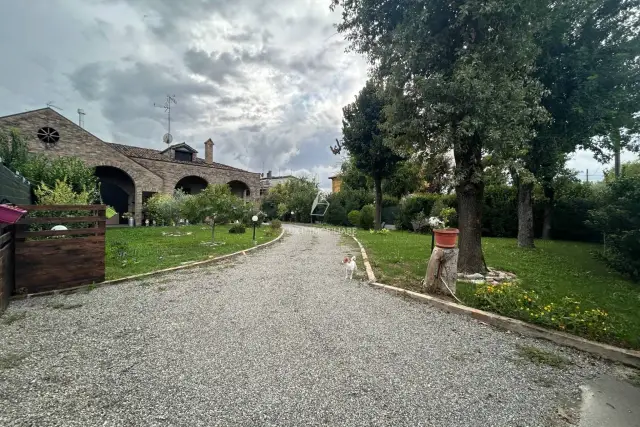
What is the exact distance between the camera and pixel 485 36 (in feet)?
18.4

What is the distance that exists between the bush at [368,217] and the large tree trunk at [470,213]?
1290cm

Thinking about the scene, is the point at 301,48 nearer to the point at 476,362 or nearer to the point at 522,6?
the point at 522,6

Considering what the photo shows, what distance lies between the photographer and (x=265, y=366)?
→ 2707mm

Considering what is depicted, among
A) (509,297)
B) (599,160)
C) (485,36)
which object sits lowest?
(509,297)

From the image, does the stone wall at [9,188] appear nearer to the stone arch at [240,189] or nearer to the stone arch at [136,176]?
the stone arch at [136,176]

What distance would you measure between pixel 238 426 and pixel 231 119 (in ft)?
72.3

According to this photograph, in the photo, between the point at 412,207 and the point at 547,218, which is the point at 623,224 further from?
the point at 412,207

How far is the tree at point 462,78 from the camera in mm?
5156

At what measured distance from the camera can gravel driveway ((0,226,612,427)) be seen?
2.09 m

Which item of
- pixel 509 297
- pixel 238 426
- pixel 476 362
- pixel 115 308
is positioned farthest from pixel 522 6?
pixel 115 308

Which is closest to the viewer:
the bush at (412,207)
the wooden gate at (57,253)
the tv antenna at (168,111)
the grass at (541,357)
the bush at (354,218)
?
the grass at (541,357)

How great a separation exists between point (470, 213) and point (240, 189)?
25.3 meters

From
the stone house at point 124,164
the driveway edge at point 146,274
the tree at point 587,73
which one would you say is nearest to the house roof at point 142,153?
the stone house at point 124,164

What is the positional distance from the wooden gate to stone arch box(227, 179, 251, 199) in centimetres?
2259
